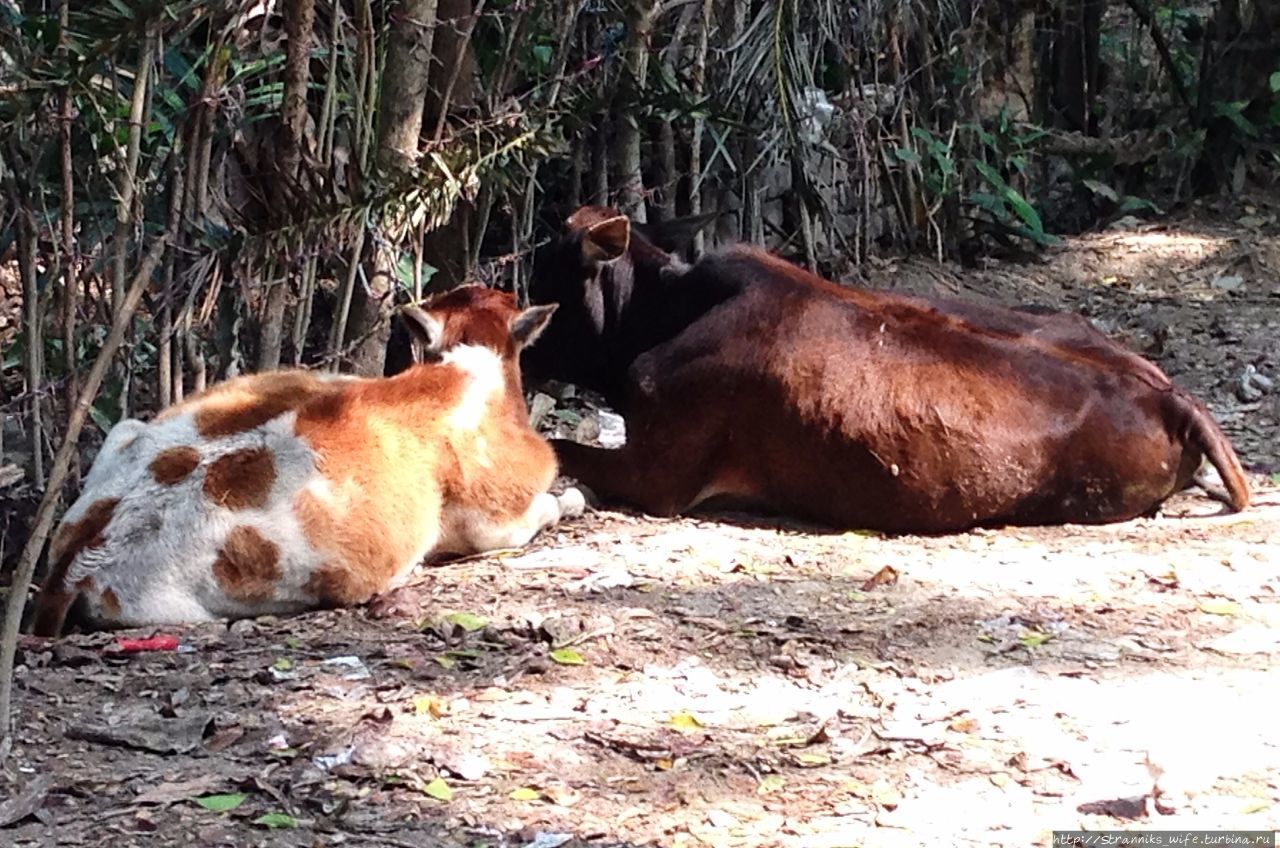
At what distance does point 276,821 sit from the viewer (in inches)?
153

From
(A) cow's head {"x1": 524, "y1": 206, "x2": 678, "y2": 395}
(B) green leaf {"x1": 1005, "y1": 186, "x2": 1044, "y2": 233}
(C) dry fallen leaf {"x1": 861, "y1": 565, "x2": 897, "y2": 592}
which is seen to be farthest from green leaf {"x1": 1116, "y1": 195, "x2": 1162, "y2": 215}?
(C) dry fallen leaf {"x1": 861, "y1": 565, "x2": 897, "y2": 592}

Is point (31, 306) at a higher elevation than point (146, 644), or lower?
higher

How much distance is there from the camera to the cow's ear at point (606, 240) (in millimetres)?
7074

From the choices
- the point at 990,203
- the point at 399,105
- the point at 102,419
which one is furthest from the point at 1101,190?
the point at 102,419

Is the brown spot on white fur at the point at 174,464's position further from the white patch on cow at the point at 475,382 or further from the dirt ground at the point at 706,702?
the white patch on cow at the point at 475,382

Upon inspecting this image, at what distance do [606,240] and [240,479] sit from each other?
7.68ft

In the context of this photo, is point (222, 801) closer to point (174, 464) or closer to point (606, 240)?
point (174, 464)

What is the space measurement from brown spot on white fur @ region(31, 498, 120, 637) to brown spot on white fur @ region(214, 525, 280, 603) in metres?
0.39

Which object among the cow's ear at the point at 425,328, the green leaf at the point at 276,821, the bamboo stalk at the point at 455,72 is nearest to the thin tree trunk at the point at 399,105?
the bamboo stalk at the point at 455,72

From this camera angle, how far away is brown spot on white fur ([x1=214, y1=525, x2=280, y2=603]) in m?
5.30

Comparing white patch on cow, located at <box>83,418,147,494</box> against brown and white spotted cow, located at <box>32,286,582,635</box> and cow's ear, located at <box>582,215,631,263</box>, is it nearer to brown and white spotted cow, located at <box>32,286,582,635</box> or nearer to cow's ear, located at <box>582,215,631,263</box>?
brown and white spotted cow, located at <box>32,286,582,635</box>

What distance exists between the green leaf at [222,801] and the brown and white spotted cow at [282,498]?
1.39 m

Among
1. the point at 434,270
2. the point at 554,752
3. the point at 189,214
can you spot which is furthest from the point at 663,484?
the point at 554,752

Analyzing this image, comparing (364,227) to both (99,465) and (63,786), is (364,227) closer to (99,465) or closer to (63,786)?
(99,465)
